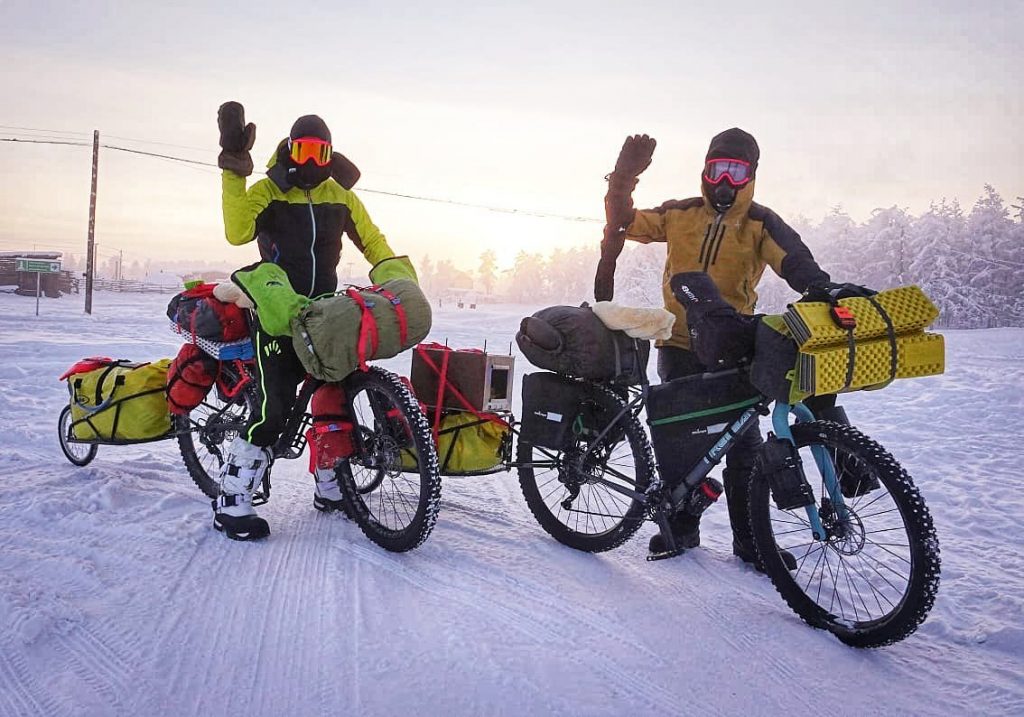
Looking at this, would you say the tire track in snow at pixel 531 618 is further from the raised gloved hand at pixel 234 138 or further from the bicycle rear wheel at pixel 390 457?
the raised gloved hand at pixel 234 138

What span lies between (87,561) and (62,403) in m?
4.96

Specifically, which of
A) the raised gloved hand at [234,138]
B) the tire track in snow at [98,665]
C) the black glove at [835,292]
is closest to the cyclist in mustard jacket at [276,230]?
the raised gloved hand at [234,138]

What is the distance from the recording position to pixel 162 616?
2596mm

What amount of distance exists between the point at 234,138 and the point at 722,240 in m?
2.83

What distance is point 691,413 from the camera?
11.1ft

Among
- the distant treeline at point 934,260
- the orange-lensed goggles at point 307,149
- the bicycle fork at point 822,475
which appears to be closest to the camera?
the bicycle fork at point 822,475

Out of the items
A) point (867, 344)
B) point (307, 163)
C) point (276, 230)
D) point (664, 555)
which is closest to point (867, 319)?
point (867, 344)

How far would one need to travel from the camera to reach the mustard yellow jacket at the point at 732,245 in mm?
3725

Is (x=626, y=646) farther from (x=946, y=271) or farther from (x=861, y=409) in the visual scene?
(x=946, y=271)

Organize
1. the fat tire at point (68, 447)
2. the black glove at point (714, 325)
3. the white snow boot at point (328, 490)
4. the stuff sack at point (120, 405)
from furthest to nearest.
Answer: the fat tire at point (68, 447), the stuff sack at point (120, 405), the white snow boot at point (328, 490), the black glove at point (714, 325)

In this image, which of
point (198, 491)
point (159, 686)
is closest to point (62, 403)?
point (198, 491)

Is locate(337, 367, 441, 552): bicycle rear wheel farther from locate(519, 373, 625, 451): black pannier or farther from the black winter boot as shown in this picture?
the black winter boot

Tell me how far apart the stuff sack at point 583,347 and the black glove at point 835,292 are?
3.34 feet

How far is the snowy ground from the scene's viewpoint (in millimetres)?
2191
